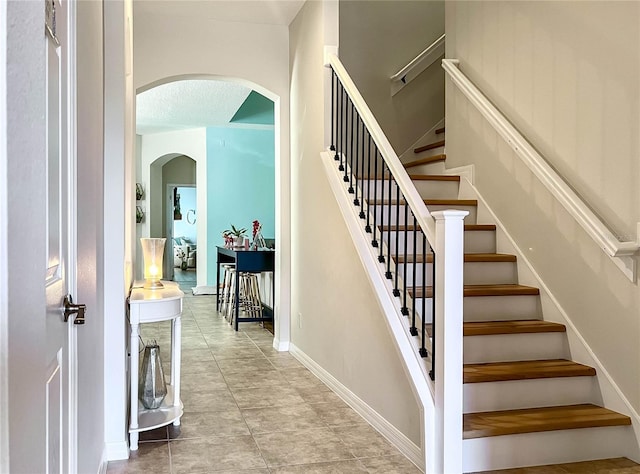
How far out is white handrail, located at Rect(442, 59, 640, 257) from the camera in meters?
2.72

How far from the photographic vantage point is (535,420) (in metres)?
2.69

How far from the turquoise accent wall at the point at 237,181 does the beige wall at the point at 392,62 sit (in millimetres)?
4495

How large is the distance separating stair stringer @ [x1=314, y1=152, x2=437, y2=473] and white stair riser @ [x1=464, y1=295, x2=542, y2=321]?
2.02 feet

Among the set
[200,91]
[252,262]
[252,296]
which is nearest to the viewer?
[252,262]

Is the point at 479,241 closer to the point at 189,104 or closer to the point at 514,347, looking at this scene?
the point at 514,347

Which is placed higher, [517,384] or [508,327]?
[508,327]

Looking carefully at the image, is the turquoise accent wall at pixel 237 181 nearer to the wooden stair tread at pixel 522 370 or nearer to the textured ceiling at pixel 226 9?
the textured ceiling at pixel 226 9

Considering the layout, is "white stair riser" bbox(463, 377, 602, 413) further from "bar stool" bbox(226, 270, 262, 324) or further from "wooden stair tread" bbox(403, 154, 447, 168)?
"bar stool" bbox(226, 270, 262, 324)

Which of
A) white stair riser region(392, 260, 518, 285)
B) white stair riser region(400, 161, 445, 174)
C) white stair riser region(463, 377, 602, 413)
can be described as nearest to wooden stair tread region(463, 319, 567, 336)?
white stair riser region(463, 377, 602, 413)

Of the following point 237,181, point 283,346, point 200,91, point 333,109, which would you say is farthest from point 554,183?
point 237,181

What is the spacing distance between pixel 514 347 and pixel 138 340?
6.61 ft

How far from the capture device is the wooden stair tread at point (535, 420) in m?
2.58

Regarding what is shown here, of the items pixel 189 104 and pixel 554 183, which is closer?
pixel 554 183

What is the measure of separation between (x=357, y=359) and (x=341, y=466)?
3.00 ft
